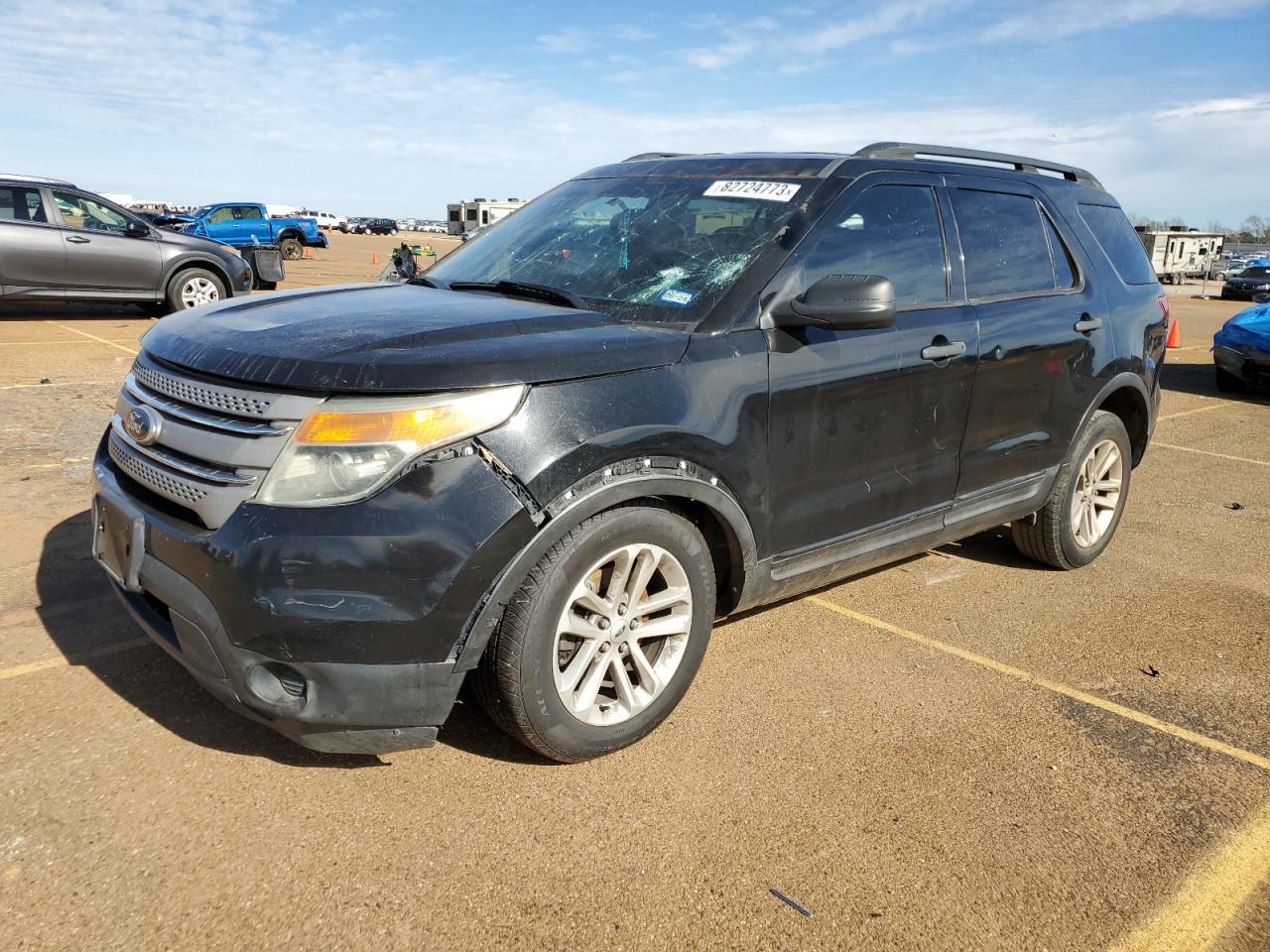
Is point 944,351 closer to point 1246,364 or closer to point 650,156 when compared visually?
point 650,156

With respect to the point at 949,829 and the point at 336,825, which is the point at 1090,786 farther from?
the point at 336,825

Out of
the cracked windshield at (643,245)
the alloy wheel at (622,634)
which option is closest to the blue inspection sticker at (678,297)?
the cracked windshield at (643,245)

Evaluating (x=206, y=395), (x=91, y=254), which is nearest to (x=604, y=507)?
(x=206, y=395)

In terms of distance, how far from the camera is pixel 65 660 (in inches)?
139

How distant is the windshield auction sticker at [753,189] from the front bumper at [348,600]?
66.3 inches

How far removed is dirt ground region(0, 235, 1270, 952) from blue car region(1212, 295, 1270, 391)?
7.63 metres

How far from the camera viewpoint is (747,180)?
3781 millimetres

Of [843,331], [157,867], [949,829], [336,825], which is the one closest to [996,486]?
[843,331]

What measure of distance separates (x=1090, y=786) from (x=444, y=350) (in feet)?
7.77

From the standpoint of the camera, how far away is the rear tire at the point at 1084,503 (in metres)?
4.77

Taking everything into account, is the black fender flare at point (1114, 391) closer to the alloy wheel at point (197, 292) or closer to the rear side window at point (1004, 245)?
the rear side window at point (1004, 245)

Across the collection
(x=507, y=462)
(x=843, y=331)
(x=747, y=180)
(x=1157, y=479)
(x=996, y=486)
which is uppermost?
(x=747, y=180)

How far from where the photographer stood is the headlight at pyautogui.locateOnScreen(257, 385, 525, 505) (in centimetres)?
257

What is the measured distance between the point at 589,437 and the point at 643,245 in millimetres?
1160
